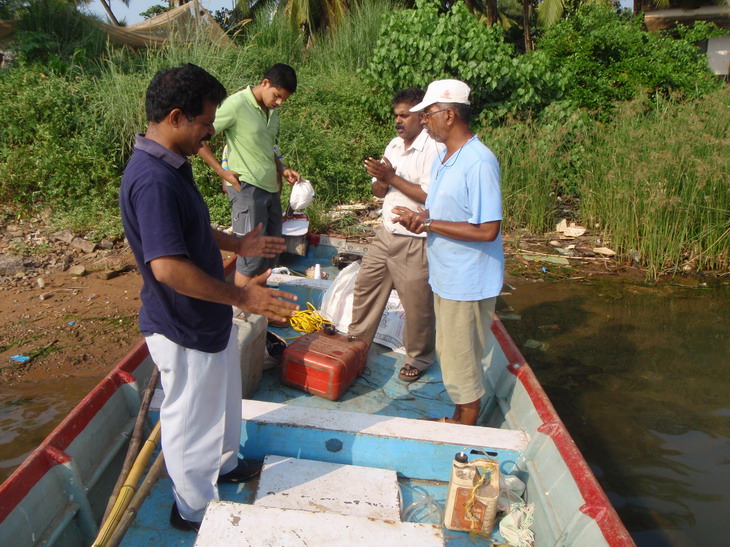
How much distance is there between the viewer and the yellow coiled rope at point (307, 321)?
428cm

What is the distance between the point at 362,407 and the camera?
3504mm

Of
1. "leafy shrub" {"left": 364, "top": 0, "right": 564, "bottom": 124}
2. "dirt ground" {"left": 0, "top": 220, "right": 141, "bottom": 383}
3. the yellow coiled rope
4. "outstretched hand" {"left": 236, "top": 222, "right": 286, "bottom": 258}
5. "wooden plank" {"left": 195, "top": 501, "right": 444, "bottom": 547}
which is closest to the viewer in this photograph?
"wooden plank" {"left": 195, "top": 501, "right": 444, "bottom": 547}

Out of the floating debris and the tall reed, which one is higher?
the tall reed

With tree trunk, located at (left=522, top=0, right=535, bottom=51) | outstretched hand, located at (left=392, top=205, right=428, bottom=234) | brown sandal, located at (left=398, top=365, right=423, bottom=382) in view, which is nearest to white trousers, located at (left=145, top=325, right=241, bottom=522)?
outstretched hand, located at (left=392, top=205, right=428, bottom=234)

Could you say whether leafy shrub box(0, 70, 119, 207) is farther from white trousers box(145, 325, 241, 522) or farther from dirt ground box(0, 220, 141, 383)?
white trousers box(145, 325, 241, 522)

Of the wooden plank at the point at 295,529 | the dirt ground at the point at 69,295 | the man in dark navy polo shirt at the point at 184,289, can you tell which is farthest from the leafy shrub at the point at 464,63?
the wooden plank at the point at 295,529

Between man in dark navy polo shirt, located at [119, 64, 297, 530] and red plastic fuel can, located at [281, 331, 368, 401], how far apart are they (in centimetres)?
114

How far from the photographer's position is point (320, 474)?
2.62 metres

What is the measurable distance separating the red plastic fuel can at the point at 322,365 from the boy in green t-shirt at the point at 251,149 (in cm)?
91

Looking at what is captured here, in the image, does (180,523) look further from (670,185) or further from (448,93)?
(670,185)

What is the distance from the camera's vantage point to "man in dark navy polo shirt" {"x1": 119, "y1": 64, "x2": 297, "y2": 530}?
177cm

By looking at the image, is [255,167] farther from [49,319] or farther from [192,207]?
[49,319]

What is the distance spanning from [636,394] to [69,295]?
5824 millimetres

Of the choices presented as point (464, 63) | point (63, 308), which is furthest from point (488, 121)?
point (63, 308)
